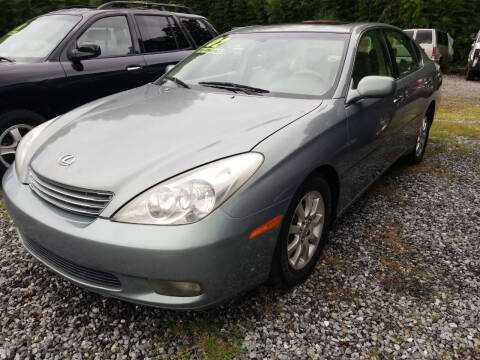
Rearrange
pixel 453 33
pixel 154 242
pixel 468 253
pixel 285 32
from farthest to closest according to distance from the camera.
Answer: pixel 453 33
pixel 285 32
pixel 468 253
pixel 154 242

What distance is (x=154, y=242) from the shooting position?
1730 mm

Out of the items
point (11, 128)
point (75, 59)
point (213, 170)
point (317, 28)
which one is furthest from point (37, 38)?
point (213, 170)

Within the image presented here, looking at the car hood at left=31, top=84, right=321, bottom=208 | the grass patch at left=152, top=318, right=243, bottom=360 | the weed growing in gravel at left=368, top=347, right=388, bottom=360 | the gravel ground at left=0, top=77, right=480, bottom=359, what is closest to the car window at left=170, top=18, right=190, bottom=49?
the car hood at left=31, top=84, right=321, bottom=208

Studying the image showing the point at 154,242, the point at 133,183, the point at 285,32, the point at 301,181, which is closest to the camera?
the point at 154,242

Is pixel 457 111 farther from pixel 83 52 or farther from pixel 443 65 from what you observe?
pixel 443 65

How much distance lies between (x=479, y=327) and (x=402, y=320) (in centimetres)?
40

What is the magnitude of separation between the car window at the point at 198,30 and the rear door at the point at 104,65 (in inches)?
41.4

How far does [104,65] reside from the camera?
4.46 meters

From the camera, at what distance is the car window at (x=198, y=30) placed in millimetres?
5668

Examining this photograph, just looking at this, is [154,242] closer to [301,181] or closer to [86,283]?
[86,283]

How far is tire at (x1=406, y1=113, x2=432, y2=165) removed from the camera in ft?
14.9

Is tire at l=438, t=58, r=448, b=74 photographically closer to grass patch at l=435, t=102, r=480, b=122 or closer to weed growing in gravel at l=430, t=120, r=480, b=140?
grass patch at l=435, t=102, r=480, b=122

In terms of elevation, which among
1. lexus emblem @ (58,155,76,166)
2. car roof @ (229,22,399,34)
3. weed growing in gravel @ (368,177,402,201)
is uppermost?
car roof @ (229,22,399,34)

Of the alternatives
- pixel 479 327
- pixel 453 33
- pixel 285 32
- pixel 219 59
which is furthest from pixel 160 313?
pixel 453 33
